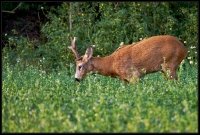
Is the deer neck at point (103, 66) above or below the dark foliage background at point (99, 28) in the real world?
below

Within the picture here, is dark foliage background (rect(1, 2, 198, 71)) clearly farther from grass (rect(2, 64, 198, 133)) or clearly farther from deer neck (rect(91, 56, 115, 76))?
grass (rect(2, 64, 198, 133))

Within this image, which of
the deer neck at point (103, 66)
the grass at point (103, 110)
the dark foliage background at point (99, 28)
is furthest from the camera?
the dark foliage background at point (99, 28)

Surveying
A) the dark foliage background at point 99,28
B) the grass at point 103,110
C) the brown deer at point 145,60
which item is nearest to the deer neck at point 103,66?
the brown deer at point 145,60

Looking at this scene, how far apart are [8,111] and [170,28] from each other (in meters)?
11.0

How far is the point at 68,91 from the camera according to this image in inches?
369

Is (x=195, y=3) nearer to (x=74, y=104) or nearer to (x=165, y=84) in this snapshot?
(x=165, y=84)

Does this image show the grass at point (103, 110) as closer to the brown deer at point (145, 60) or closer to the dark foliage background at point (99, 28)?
the brown deer at point (145, 60)

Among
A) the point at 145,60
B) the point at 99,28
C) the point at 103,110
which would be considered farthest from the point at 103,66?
the point at 99,28

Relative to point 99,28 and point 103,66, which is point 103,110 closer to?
point 103,66

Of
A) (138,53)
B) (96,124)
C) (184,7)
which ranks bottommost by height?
(96,124)

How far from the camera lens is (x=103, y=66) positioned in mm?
12281

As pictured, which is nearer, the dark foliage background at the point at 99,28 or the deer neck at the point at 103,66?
the deer neck at the point at 103,66

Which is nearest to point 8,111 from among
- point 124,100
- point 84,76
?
point 124,100

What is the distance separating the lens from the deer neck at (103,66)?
12227 mm
